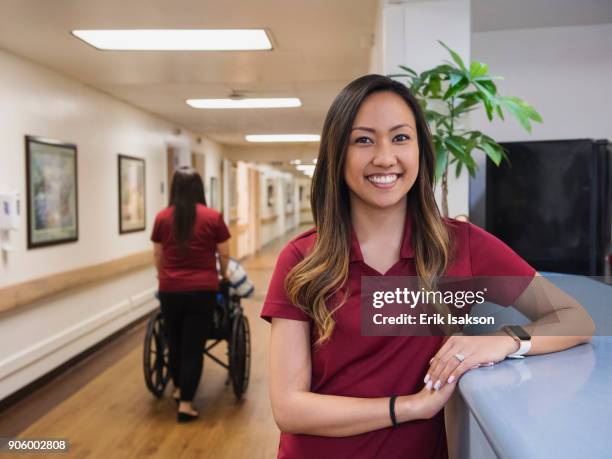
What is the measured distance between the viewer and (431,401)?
1012mm

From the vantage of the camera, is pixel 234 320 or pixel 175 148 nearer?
pixel 234 320

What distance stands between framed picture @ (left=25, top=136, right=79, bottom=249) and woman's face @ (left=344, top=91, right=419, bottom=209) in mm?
3765

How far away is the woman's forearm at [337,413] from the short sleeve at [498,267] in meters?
0.28

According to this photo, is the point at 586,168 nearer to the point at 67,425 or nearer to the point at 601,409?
the point at 601,409

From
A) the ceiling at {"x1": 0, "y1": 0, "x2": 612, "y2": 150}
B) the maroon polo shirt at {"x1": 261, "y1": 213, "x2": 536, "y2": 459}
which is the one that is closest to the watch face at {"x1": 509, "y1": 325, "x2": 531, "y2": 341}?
the maroon polo shirt at {"x1": 261, "y1": 213, "x2": 536, "y2": 459}

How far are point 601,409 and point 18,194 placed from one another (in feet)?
13.0

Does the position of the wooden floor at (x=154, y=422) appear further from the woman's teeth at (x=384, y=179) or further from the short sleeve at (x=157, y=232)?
the woman's teeth at (x=384, y=179)

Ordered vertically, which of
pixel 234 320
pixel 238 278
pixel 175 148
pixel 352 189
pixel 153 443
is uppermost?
pixel 175 148

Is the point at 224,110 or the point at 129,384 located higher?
the point at 224,110

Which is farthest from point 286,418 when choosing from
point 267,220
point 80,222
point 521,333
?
point 267,220

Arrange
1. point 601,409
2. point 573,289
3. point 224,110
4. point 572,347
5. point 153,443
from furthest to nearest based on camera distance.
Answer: point 224,110
point 153,443
point 573,289
point 572,347
point 601,409

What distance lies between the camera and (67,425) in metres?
3.61

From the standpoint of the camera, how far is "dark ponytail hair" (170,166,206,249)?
12.0 feet

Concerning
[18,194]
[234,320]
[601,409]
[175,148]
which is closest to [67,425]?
[234,320]
